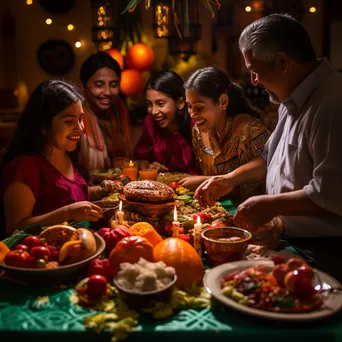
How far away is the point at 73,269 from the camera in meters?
1.72

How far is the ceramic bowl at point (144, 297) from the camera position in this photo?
4.88 ft

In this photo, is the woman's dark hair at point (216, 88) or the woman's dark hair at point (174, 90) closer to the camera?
the woman's dark hair at point (216, 88)

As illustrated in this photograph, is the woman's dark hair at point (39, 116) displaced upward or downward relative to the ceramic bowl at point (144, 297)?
upward

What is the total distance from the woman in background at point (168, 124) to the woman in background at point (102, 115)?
A: 49cm

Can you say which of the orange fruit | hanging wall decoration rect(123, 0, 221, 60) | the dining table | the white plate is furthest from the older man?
hanging wall decoration rect(123, 0, 221, 60)

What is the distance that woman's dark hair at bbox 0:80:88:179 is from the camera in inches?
106

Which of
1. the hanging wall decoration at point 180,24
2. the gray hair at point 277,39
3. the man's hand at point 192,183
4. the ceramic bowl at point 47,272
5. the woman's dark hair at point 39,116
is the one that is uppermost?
the hanging wall decoration at point 180,24

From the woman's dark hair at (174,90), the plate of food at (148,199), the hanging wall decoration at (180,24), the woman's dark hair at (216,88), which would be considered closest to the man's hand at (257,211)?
the plate of food at (148,199)

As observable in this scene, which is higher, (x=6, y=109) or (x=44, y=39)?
(x=44, y=39)

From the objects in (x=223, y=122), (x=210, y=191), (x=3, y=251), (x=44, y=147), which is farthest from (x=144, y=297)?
(x=223, y=122)

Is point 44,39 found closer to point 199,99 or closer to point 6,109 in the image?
point 6,109

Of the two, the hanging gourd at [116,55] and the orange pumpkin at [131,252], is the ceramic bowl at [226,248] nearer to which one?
the orange pumpkin at [131,252]

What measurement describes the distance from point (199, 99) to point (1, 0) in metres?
4.60

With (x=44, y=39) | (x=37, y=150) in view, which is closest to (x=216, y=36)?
(x=44, y=39)
